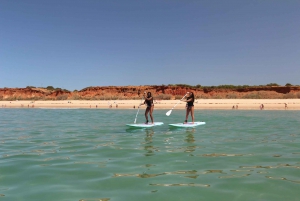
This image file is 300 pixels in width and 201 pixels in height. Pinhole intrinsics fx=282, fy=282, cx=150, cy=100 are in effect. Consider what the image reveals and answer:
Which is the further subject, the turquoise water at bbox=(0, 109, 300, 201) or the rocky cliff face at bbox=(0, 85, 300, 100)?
the rocky cliff face at bbox=(0, 85, 300, 100)

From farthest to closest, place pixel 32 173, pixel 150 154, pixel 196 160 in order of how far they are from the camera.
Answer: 1. pixel 150 154
2. pixel 196 160
3. pixel 32 173

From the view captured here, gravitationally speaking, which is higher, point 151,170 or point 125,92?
point 125,92

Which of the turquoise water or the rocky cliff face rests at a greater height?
the rocky cliff face

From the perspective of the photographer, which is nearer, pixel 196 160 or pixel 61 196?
pixel 61 196

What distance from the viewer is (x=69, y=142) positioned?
35.0ft

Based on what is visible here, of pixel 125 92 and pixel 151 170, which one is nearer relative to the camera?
pixel 151 170

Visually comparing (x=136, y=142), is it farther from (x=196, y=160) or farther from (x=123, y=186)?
(x=123, y=186)

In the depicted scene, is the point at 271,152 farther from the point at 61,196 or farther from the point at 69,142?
the point at 69,142

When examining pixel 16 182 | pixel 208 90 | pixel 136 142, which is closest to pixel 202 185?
pixel 16 182

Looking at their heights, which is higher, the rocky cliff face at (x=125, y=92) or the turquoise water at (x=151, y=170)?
the rocky cliff face at (x=125, y=92)

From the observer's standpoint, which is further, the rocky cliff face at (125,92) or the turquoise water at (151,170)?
the rocky cliff face at (125,92)

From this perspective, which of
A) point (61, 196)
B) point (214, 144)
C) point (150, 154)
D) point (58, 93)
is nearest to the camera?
point (61, 196)

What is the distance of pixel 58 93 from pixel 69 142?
5251cm

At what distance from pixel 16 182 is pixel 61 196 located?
1445 millimetres
